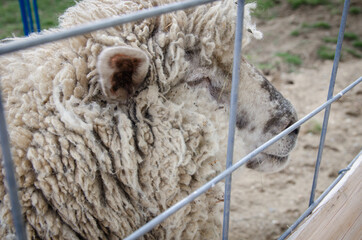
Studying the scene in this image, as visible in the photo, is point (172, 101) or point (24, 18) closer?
point (172, 101)

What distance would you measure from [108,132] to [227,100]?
0.69 meters

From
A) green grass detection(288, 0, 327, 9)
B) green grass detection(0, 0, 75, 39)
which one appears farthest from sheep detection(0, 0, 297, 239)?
green grass detection(288, 0, 327, 9)

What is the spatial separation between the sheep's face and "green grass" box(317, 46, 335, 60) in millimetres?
3659

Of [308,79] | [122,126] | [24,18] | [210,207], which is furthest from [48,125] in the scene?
[308,79]

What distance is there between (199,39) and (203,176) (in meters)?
0.67

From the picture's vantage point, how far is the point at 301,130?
12.5ft

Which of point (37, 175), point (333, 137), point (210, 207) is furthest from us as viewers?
point (333, 137)

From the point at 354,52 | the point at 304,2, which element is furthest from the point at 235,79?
the point at 304,2

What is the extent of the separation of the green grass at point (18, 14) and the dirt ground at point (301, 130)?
404 cm

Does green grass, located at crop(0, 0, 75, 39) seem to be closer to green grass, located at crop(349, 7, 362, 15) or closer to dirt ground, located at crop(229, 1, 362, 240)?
dirt ground, located at crop(229, 1, 362, 240)

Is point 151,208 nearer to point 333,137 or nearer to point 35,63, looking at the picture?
point 35,63

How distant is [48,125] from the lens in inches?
48.1

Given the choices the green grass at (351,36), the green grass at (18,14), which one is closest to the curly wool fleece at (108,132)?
the green grass at (351,36)

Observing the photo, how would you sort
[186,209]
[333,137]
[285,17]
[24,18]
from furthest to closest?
1. [285,17]
2. [333,137]
3. [24,18]
4. [186,209]
